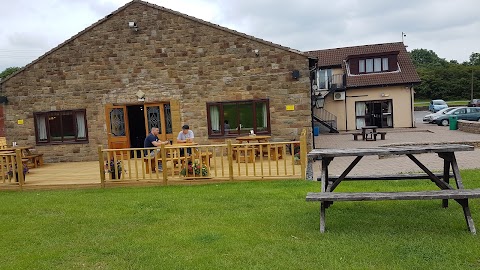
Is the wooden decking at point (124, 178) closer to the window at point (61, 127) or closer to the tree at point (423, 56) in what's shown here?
the window at point (61, 127)

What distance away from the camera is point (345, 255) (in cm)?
416

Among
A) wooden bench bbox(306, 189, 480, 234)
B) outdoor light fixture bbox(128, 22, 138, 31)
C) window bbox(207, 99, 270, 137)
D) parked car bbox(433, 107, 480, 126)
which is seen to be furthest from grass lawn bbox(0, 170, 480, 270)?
parked car bbox(433, 107, 480, 126)

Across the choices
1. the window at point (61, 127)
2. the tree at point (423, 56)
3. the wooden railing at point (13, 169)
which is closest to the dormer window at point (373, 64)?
the window at point (61, 127)

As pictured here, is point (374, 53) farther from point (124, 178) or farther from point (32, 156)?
point (124, 178)

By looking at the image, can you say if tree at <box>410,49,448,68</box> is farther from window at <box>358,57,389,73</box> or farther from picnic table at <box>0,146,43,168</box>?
picnic table at <box>0,146,43,168</box>

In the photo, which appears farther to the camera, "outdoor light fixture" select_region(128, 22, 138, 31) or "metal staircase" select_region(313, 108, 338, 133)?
"metal staircase" select_region(313, 108, 338, 133)

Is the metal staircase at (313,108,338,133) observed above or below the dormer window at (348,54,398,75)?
below

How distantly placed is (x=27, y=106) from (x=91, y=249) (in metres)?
12.4

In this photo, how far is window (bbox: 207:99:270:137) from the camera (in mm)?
14086

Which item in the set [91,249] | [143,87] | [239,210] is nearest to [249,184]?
[239,210]

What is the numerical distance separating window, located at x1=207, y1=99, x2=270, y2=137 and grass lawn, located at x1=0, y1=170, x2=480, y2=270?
6418mm

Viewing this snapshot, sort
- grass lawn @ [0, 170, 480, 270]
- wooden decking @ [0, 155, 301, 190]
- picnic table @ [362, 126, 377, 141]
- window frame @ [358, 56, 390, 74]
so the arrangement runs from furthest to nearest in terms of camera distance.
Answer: window frame @ [358, 56, 390, 74] → picnic table @ [362, 126, 377, 141] → wooden decking @ [0, 155, 301, 190] → grass lawn @ [0, 170, 480, 270]

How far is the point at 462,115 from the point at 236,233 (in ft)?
86.3

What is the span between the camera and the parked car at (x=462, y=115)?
26.8 m
